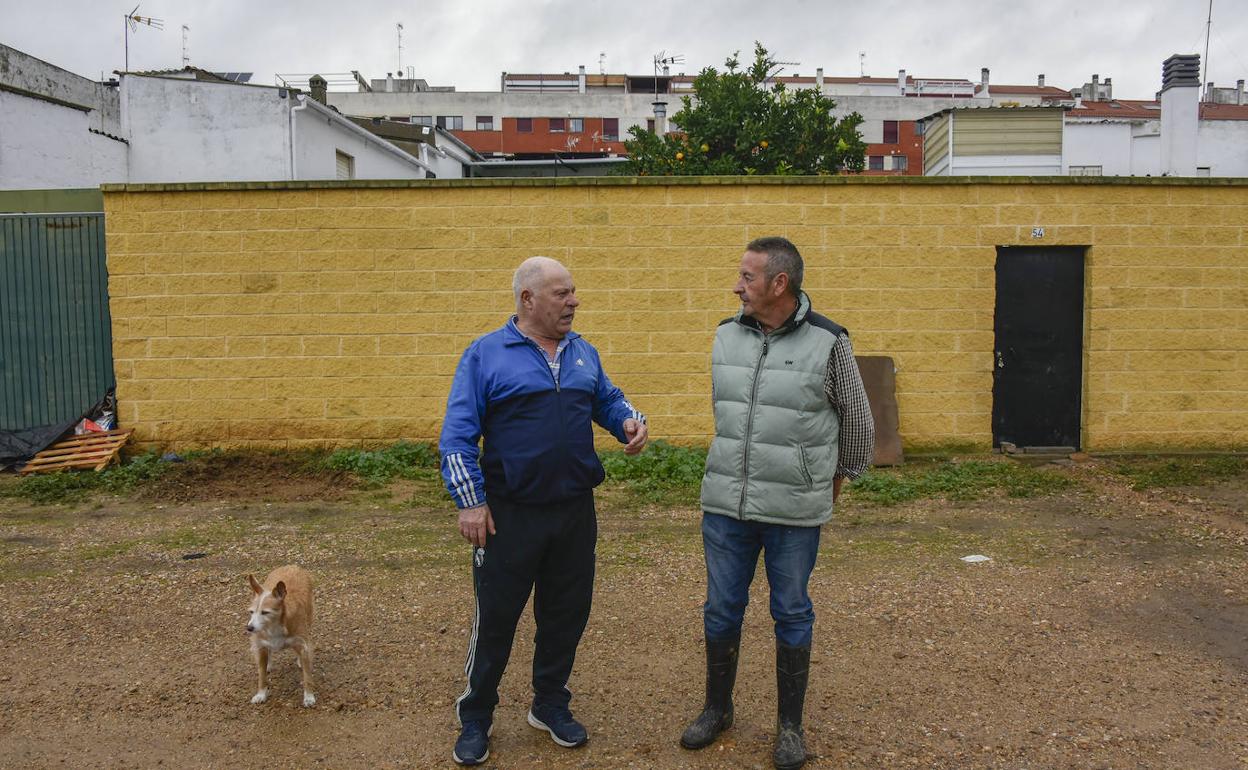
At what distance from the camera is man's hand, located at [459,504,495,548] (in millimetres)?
3301

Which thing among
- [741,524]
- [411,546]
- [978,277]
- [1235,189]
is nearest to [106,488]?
[411,546]

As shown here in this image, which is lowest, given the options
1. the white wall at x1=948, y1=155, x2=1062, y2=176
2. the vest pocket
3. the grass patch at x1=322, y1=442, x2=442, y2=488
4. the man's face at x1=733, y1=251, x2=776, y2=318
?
the grass patch at x1=322, y1=442, x2=442, y2=488

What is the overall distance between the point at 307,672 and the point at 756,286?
2.42 metres

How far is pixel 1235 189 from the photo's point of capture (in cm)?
890

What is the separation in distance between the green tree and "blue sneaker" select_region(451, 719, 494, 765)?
16.7 m

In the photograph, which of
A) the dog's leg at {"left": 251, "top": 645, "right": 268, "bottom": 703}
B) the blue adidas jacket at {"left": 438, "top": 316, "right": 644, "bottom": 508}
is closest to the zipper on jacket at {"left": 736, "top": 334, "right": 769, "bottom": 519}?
the blue adidas jacket at {"left": 438, "top": 316, "right": 644, "bottom": 508}

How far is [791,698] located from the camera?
3.47 meters

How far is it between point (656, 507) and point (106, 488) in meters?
4.63

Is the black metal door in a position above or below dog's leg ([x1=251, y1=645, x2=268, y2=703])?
above

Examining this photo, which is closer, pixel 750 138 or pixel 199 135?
pixel 199 135

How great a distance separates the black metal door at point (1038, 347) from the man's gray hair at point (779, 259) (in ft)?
20.3

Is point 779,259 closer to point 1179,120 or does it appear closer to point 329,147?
point 329,147

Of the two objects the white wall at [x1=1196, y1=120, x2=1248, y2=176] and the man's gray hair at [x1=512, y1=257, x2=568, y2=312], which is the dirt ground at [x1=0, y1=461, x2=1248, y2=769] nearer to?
the man's gray hair at [x1=512, y1=257, x2=568, y2=312]

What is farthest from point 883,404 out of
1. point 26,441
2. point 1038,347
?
point 26,441
